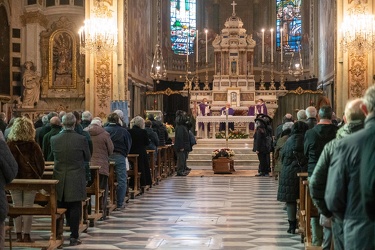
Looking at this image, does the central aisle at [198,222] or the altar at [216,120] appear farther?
the altar at [216,120]

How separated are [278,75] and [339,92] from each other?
14.2 meters

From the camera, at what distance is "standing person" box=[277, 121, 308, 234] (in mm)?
10422

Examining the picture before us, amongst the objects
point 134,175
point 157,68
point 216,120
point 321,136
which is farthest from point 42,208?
point 157,68

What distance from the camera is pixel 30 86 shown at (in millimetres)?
27750

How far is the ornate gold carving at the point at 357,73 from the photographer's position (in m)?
23.2

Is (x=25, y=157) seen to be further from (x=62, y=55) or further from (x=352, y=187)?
(x=62, y=55)

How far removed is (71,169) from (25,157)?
28.5 inches

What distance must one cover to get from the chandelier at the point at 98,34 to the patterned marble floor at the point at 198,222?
20.9ft

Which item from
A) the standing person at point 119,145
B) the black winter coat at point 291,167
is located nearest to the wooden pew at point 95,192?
the standing person at point 119,145

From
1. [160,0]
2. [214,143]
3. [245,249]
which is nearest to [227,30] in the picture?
[160,0]

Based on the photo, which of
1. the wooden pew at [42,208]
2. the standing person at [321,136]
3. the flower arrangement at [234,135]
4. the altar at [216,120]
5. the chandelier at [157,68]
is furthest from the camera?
the chandelier at [157,68]

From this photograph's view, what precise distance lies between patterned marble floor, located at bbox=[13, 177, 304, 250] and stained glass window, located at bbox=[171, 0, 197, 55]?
21.7 m

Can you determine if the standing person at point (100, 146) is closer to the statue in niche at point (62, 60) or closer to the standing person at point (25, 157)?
the standing person at point (25, 157)

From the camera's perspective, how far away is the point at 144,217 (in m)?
12.7
